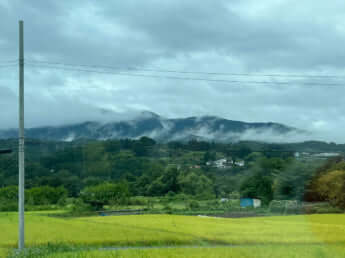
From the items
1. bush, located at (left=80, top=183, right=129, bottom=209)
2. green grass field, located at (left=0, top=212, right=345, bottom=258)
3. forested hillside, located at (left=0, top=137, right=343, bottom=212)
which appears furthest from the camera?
bush, located at (left=80, top=183, right=129, bottom=209)

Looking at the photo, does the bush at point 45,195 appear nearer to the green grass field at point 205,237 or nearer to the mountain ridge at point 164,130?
the mountain ridge at point 164,130

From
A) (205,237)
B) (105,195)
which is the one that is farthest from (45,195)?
(205,237)

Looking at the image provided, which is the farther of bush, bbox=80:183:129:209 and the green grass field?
bush, bbox=80:183:129:209

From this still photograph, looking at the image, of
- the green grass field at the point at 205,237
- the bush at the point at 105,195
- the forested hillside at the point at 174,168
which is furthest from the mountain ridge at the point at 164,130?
the green grass field at the point at 205,237

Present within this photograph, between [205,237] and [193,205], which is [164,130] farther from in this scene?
[205,237]

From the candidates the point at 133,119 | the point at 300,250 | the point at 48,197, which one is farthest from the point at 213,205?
the point at 133,119

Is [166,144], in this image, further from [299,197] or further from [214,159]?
[299,197]

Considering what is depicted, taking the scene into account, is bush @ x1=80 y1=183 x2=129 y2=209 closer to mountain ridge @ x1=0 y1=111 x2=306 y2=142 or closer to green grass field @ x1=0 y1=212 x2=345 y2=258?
mountain ridge @ x1=0 y1=111 x2=306 y2=142

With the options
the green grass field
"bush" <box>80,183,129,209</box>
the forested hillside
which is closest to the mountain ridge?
the forested hillside
